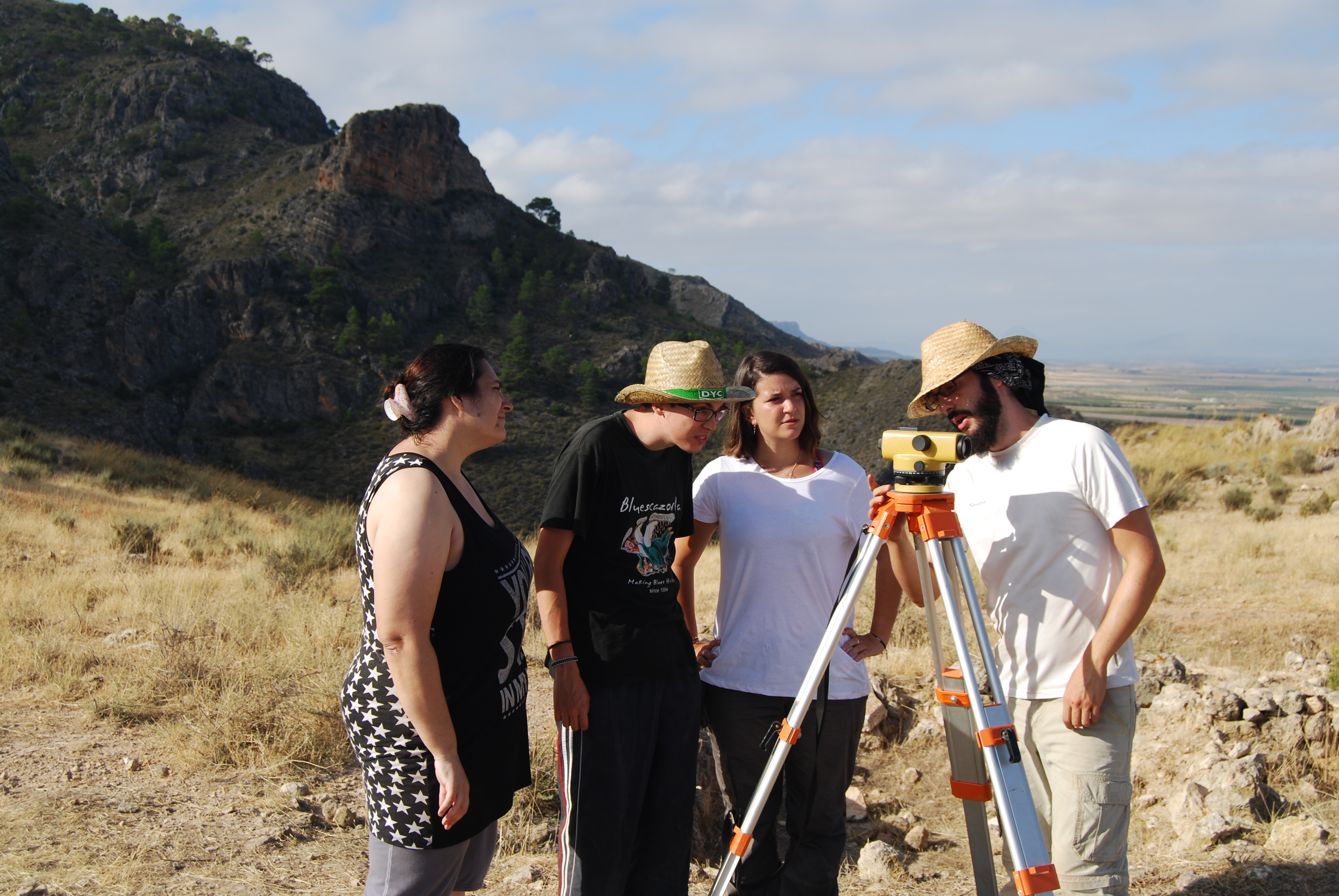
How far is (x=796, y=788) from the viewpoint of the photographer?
7.98 feet

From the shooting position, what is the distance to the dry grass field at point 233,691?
9.87ft

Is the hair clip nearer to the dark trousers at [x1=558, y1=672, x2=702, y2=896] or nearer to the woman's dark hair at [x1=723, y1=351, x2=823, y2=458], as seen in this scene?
the dark trousers at [x1=558, y1=672, x2=702, y2=896]

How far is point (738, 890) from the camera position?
245 cm

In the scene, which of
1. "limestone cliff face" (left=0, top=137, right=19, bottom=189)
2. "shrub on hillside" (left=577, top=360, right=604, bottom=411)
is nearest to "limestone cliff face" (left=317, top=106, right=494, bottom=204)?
"limestone cliff face" (left=0, top=137, right=19, bottom=189)

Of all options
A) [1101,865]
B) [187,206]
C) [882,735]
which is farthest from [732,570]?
[187,206]

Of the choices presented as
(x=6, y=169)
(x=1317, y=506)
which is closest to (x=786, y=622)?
(x=1317, y=506)

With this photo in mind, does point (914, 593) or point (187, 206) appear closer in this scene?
point (914, 593)

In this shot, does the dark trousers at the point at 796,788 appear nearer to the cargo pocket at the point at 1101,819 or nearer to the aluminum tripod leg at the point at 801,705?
the aluminum tripod leg at the point at 801,705

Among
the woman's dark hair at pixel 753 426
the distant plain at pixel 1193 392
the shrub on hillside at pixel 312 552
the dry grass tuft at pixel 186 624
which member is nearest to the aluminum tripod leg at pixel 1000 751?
the woman's dark hair at pixel 753 426

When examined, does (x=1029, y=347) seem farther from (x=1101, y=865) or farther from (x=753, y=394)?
(x=1101, y=865)

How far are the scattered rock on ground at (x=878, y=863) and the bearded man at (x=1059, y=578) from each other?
1.09 m

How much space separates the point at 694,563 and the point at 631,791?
711 mm

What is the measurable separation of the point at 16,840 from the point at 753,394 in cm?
309

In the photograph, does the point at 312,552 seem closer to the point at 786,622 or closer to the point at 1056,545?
the point at 786,622
